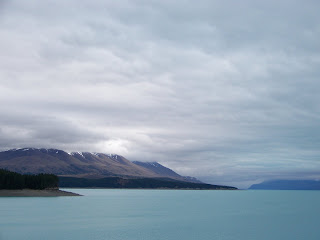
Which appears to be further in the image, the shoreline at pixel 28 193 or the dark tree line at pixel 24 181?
the shoreline at pixel 28 193

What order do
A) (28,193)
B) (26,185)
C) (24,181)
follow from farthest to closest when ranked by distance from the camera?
(26,185) → (24,181) → (28,193)

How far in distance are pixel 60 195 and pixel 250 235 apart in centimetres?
12510

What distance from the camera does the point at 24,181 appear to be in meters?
154

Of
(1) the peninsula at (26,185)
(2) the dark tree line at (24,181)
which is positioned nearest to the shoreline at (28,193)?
(1) the peninsula at (26,185)

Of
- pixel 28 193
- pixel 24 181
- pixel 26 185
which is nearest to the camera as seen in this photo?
pixel 28 193

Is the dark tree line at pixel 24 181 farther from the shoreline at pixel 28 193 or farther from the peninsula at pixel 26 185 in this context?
the shoreline at pixel 28 193

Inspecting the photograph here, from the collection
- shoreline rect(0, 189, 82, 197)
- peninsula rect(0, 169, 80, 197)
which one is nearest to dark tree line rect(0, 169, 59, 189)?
peninsula rect(0, 169, 80, 197)

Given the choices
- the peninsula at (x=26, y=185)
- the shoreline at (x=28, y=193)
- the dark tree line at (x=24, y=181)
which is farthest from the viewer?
the shoreline at (x=28, y=193)

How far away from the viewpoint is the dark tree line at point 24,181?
479ft

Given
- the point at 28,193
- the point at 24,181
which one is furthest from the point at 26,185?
the point at 28,193

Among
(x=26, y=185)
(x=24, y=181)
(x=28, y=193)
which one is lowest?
(x=28, y=193)

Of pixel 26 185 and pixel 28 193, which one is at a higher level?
pixel 26 185

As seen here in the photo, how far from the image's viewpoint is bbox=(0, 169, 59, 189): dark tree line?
146125 mm

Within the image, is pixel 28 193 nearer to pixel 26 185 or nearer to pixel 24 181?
pixel 26 185
